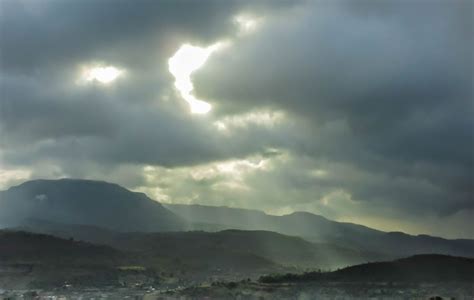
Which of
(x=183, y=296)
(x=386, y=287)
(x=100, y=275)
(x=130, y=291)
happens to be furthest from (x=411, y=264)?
(x=100, y=275)

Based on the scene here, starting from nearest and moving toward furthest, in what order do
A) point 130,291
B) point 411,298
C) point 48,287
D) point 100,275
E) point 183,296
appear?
point 411,298
point 183,296
point 130,291
point 48,287
point 100,275

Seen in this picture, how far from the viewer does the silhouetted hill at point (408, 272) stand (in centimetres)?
14162

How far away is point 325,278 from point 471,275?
3765 centimetres

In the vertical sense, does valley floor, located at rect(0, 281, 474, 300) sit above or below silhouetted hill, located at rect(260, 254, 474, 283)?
below

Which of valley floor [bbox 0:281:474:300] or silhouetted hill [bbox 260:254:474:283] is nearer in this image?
valley floor [bbox 0:281:474:300]

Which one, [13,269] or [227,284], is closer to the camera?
[227,284]

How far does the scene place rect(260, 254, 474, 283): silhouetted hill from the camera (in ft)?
465

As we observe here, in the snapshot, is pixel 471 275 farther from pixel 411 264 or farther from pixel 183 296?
pixel 183 296

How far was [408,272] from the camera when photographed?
147625mm

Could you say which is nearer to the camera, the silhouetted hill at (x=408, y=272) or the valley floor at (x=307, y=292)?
the valley floor at (x=307, y=292)

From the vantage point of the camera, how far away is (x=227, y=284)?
135 m

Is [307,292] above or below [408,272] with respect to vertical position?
below

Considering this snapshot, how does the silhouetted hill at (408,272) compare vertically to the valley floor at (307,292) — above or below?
above

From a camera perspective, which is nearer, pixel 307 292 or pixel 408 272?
pixel 307 292
